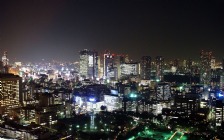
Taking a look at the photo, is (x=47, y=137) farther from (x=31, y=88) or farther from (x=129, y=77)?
(x=129, y=77)

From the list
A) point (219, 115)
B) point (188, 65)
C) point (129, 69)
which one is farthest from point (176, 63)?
point (219, 115)

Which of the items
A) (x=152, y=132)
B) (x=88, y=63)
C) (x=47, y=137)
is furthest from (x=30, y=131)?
(x=88, y=63)

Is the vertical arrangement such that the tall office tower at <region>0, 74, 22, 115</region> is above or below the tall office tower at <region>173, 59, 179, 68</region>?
below

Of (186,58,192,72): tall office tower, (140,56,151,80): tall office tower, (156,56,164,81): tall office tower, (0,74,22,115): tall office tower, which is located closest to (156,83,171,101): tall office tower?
(156,56,164,81): tall office tower

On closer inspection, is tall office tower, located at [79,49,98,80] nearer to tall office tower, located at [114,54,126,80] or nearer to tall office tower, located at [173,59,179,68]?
tall office tower, located at [114,54,126,80]

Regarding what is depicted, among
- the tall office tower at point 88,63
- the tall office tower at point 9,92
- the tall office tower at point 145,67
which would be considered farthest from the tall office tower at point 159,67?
the tall office tower at point 9,92

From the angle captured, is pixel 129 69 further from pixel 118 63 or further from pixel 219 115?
pixel 219 115
